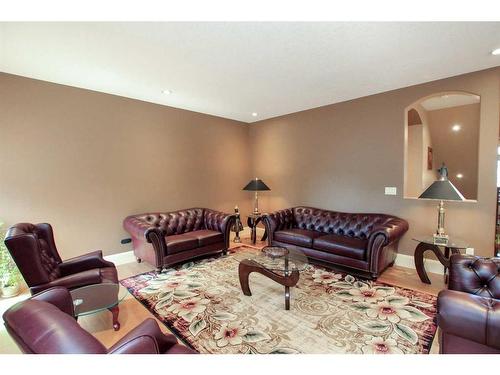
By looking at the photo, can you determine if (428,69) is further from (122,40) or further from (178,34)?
(122,40)

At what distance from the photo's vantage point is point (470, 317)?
50.1 inches

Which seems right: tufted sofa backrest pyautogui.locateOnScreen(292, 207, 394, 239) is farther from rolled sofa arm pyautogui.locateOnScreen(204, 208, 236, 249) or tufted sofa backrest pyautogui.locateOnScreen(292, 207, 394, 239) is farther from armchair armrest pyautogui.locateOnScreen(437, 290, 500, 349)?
armchair armrest pyautogui.locateOnScreen(437, 290, 500, 349)

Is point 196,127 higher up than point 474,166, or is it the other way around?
point 196,127

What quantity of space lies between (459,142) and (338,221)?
3.88 metres

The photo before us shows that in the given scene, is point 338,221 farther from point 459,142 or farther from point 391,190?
point 459,142

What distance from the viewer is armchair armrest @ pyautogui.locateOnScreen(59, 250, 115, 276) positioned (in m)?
2.47

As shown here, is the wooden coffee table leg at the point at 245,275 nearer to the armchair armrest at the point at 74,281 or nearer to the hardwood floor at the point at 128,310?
the hardwood floor at the point at 128,310

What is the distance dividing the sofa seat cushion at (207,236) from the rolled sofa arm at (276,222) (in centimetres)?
87

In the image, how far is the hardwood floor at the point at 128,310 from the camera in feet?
6.77

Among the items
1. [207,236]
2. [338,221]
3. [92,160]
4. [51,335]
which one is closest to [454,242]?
[338,221]

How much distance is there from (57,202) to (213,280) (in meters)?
2.58

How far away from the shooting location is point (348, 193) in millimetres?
4340
